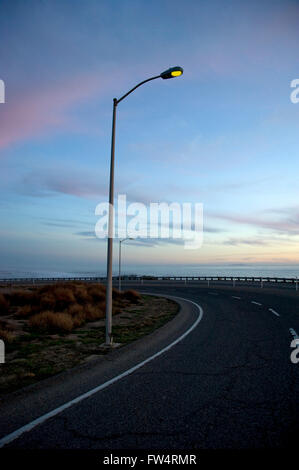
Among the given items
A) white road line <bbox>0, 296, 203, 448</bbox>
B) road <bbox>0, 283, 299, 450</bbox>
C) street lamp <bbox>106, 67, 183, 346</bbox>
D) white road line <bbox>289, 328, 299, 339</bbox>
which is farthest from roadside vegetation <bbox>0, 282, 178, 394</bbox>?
white road line <bbox>289, 328, 299, 339</bbox>

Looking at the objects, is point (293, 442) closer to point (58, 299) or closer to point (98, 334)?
point (98, 334)

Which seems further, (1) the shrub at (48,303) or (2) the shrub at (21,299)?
(2) the shrub at (21,299)

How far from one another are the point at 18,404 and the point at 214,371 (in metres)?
3.89

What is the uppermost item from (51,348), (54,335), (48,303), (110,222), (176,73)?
(176,73)

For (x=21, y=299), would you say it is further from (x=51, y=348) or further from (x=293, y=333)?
(x=293, y=333)

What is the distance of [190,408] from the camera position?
4.62 m

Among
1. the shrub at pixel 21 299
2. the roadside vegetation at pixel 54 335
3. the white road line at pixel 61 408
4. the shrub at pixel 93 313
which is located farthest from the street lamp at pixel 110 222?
the shrub at pixel 21 299

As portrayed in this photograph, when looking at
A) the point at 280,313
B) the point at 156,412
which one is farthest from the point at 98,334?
the point at 280,313

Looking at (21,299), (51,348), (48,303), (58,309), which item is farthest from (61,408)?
(21,299)

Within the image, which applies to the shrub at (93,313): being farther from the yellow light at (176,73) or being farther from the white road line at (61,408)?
the yellow light at (176,73)

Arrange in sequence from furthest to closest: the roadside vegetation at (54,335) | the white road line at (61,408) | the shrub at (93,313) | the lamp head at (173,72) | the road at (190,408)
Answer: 1. the shrub at (93,313)
2. the lamp head at (173,72)
3. the roadside vegetation at (54,335)
4. the white road line at (61,408)
5. the road at (190,408)

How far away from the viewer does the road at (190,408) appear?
12.3 feet

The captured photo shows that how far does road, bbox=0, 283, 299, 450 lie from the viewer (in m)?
3.74

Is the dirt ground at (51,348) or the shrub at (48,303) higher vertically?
the shrub at (48,303)
